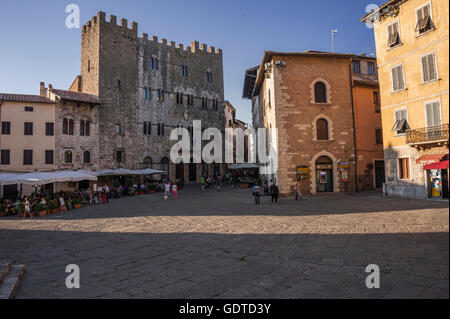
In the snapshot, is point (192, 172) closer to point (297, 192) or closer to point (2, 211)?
point (297, 192)

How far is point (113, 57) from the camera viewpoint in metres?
34.5

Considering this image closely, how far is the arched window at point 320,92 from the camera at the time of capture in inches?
850

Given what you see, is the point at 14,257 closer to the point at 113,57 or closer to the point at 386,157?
the point at 386,157

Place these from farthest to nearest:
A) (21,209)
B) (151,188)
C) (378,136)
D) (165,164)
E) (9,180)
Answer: (165,164)
(151,188)
(378,136)
(9,180)
(21,209)

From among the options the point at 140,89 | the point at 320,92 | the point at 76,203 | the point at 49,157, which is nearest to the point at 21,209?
the point at 76,203

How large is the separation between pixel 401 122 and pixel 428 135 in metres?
1.95

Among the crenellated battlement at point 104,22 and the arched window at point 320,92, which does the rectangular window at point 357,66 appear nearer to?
the arched window at point 320,92

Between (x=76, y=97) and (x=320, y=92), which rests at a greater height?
(x=76, y=97)

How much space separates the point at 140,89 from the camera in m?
36.5

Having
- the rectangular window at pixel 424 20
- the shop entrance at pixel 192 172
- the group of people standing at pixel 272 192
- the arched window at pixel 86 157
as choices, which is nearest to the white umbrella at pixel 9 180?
Answer: the arched window at pixel 86 157

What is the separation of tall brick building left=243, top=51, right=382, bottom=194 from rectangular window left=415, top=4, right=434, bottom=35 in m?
5.95

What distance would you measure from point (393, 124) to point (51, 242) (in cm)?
1862

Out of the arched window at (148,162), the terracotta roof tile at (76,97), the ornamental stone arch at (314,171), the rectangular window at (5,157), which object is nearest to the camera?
the ornamental stone arch at (314,171)
